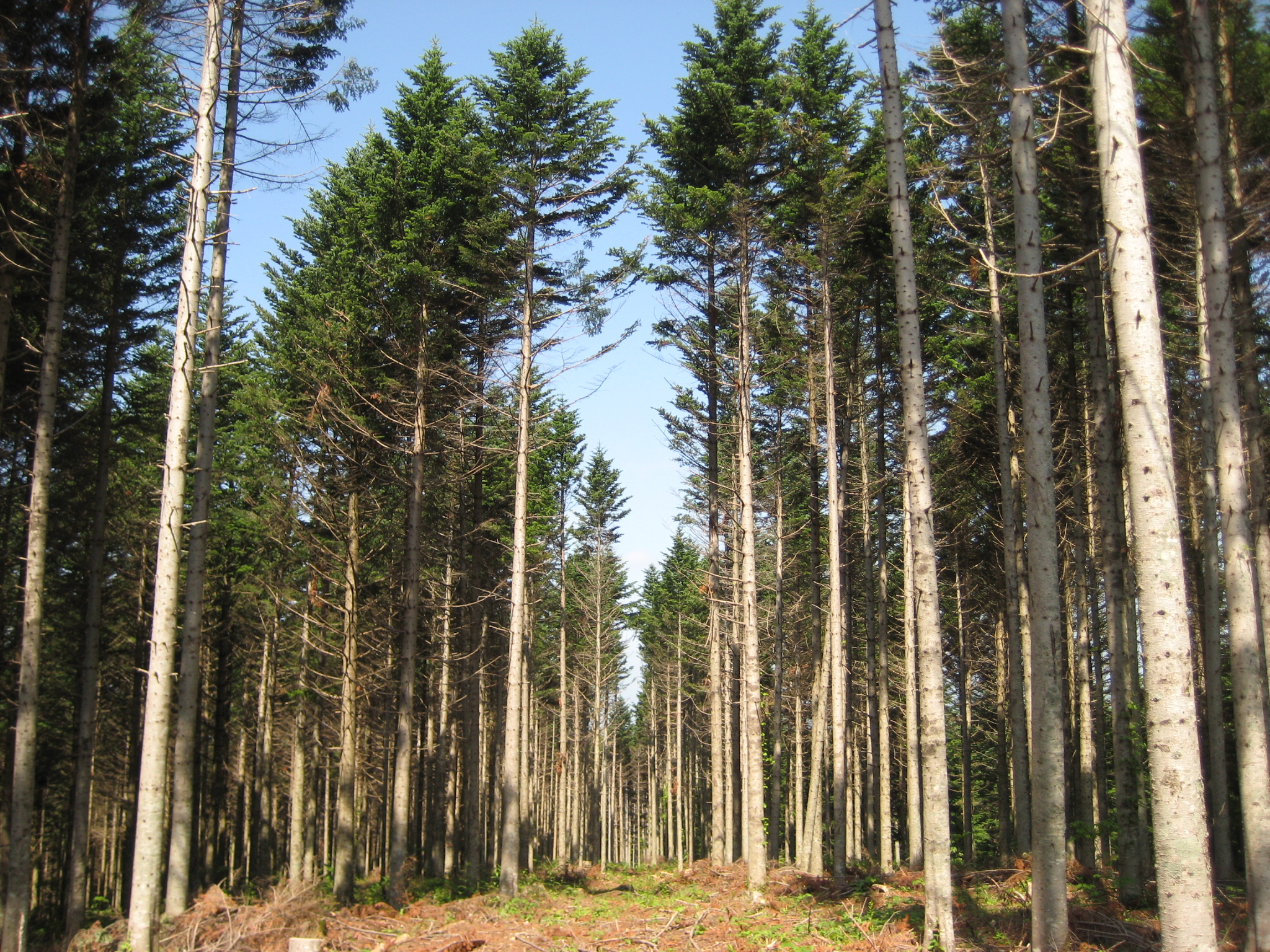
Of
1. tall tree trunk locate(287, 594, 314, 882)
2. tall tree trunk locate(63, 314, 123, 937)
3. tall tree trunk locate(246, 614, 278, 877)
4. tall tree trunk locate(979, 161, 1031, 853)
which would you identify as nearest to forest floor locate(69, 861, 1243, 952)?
tall tree trunk locate(979, 161, 1031, 853)

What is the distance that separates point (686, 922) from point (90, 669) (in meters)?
11.5

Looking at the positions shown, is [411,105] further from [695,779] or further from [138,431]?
[695,779]

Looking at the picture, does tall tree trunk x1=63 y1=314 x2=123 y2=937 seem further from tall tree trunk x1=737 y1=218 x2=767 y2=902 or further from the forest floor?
tall tree trunk x1=737 y1=218 x2=767 y2=902

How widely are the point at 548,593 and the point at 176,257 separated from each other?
Result: 19.3 meters

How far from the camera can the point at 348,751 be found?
51.6ft

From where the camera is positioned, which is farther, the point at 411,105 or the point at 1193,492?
the point at 1193,492

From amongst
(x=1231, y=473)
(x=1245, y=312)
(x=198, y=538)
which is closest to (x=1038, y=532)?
(x=1231, y=473)

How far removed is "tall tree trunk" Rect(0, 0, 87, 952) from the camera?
1091 centimetres

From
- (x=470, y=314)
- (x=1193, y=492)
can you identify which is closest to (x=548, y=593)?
(x=470, y=314)

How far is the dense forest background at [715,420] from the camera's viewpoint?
8.98 meters

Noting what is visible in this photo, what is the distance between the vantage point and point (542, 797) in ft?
168

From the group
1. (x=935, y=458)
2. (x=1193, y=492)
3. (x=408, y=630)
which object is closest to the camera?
(x=408, y=630)

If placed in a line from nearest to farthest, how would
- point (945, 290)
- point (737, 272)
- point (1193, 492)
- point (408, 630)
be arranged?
point (408, 630), point (737, 272), point (945, 290), point (1193, 492)

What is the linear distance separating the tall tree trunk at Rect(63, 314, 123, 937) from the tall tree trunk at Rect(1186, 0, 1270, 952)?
56.4 ft
